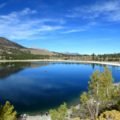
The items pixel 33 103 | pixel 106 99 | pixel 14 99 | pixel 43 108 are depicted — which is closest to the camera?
pixel 106 99

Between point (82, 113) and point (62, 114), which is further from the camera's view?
point (82, 113)

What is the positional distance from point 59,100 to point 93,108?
33.0 m

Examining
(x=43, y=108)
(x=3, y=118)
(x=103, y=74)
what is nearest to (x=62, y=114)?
(x=3, y=118)

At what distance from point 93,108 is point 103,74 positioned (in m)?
12.0

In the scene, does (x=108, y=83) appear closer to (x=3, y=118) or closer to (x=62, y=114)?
(x=62, y=114)

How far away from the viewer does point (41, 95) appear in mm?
101750

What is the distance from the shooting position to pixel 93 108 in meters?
58.9

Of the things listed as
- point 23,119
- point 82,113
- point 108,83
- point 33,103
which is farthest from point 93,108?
point 33,103

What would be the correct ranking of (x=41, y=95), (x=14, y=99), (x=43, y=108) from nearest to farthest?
(x=43, y=108)
(x=14, y=99)
(x=41, y=95)

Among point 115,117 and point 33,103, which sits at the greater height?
point 115,117

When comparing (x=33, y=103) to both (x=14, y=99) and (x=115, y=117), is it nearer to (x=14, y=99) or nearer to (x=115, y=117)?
(x=14, y=99)

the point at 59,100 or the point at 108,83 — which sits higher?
the point at 108,83

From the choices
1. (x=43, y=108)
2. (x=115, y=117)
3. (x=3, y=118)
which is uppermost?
(x=115, y=117)

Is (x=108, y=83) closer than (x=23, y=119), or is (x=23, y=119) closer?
(x=23, y=119)
